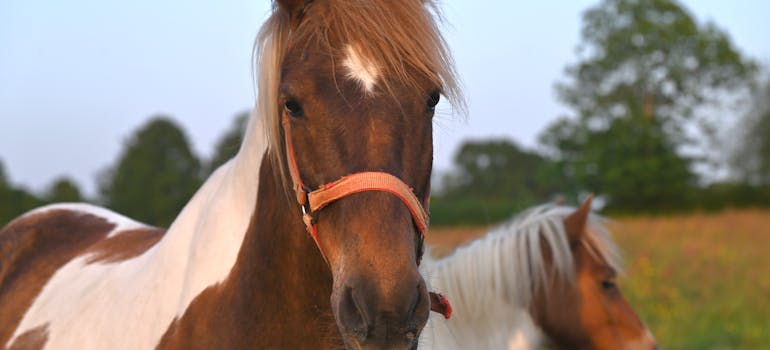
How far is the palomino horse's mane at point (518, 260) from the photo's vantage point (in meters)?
4.64

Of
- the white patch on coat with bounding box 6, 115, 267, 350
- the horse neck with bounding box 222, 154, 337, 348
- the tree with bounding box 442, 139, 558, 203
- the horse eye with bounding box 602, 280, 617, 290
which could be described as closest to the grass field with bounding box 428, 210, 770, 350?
the horse eye with bounding box 602, 280, 617, 290

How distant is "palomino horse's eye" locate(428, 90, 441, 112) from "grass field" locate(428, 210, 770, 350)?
3.85 m

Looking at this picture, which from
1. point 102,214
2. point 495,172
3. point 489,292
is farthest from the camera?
point 495,172

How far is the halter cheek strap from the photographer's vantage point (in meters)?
1.74

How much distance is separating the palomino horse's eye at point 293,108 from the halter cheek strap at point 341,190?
0.03 meters

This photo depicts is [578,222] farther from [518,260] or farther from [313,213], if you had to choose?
[313,213]

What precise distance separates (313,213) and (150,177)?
1202 cm

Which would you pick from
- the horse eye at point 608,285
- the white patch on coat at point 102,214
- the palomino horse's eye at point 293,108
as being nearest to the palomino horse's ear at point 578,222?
the horse eye at point 608,285

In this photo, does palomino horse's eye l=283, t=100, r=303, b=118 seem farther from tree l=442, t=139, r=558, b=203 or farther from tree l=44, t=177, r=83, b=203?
tree l=442, t=139, r=558, b=203

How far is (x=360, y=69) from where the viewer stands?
1.89 metres

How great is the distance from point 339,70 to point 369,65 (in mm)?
79

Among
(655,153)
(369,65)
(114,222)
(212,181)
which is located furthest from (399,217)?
(655,153)

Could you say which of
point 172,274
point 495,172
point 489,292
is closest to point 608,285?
point 489,292

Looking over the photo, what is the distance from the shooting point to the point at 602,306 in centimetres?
472
